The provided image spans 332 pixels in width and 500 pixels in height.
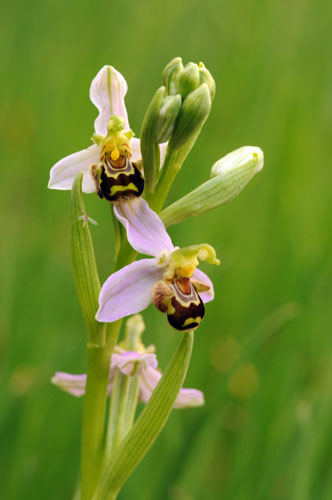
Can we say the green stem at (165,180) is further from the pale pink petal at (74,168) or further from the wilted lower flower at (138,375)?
the wilted lower flower at (138,375)

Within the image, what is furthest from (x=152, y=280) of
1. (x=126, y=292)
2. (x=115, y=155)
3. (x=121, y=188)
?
(x=115, y=155)

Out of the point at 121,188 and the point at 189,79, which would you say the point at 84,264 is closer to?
the point at 121,188

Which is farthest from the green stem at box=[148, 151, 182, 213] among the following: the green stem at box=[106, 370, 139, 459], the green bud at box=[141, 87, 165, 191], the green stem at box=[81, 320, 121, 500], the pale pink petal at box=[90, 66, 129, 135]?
the green stem at box=[106, 370, 139, 459]

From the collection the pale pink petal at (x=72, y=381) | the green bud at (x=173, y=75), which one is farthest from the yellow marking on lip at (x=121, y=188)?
the pale pink petal at (x=72, y=381)

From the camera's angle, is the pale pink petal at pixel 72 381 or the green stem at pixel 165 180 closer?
the green stem at pixel 165 180

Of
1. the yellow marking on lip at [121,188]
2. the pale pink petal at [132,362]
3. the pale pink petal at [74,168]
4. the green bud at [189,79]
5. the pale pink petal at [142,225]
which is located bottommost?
the pale pink petal at [132,362]

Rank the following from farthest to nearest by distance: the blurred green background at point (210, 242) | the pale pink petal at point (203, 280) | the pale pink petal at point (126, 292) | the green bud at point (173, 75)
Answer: the blurred green background at point (210, 242), the pale pink petal at point (203, 280), the green bud at point (173, 75), the pale pink petal at point (126, 292)
